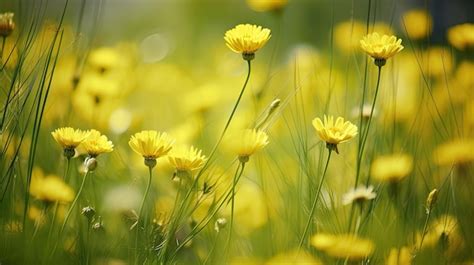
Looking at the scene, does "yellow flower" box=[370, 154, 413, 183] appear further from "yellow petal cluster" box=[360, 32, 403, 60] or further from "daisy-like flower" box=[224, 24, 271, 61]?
"daisy-like flower" box=[224, 24, 271, 61]

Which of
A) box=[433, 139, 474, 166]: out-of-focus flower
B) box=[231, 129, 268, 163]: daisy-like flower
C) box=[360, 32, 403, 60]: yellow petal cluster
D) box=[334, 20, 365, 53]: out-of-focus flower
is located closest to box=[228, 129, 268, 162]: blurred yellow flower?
box=[231, 129, 268, 163]: daisy-like flower

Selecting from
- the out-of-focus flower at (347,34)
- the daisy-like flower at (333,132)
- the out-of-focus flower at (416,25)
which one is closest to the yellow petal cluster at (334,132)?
the daisy-like flower at (333,132)

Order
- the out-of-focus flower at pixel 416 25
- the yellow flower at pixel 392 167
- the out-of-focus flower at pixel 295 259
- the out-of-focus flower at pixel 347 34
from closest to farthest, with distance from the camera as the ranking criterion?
1. the out-of-focus flower at pixel 295 259
2. the yellow flower at pixel 392 167
3. the out-of-focus flower at pixel 416 25
4. the out-of-focus flower at pixel 347 34

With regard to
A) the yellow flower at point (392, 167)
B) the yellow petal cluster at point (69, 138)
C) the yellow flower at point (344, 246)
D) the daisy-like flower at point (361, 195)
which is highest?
the yellow petal cluster at point (69, 138)

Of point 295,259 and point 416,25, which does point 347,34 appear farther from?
point 295,259

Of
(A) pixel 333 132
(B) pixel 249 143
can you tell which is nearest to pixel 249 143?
(B) pixel 249 143

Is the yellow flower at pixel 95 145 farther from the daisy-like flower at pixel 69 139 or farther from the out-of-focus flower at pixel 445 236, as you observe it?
the out-of-focus flower at pixel 445 236

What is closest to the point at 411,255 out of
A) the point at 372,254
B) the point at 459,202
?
the point at 372,254
